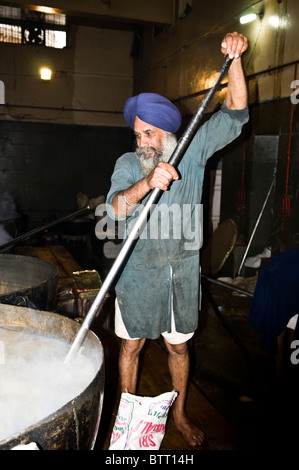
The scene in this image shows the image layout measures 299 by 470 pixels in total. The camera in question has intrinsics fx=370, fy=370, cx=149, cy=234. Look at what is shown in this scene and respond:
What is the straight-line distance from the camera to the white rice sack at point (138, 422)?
2.17m

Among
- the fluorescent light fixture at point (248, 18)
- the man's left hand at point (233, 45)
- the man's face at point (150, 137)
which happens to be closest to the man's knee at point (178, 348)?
the man's face at point (150, 137)

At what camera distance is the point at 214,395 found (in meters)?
3.83

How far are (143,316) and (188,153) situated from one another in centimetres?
116

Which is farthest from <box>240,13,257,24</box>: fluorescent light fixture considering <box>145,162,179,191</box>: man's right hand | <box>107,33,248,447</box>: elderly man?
<box>145,162,179,191</box>: man's right hand

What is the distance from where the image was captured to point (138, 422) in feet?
7.17

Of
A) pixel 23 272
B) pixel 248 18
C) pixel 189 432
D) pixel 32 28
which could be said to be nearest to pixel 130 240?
pixel 189 432

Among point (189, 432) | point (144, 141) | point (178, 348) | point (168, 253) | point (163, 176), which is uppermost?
point (144, 141)

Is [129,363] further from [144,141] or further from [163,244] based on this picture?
[144,141]

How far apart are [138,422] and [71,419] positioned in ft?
2.81

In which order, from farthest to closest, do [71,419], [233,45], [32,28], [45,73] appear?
[32,28]
[45,73]
[233,45]
[71,419]

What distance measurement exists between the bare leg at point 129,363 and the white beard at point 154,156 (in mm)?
1244

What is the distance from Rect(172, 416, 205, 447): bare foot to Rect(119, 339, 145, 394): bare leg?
41 centimetres

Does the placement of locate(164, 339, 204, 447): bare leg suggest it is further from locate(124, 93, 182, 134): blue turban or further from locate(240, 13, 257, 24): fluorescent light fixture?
locate(240, 13, 257, 24): fluorescent light fixture
